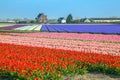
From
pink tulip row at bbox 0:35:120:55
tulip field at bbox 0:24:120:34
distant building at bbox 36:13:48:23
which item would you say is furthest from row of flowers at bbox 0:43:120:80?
distant building at bbox 36:13:48:23

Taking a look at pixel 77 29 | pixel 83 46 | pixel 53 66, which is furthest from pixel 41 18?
pixel 53 66

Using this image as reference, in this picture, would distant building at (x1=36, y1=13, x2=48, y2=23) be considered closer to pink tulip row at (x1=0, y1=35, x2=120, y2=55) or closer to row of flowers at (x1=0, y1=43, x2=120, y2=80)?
pink tulip row at (x1=0, y1=35, x2=120, y2=55)

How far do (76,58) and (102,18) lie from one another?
16251cm

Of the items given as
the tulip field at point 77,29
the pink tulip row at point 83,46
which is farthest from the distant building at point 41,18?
the pink tulip row at point 83,46

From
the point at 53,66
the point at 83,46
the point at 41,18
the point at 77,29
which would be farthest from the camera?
the point at 41,18

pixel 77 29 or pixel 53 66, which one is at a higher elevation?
pixel 53 66

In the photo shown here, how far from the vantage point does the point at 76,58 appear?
12984mm

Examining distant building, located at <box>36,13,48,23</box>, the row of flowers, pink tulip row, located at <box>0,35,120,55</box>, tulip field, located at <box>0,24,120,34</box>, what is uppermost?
the row of flowers

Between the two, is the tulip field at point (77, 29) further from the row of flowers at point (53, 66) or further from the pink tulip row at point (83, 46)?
the row of flowers at point (53, 66)

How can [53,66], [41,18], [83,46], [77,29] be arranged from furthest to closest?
[41,18] < [77,29] < [83,46] < [53,66]

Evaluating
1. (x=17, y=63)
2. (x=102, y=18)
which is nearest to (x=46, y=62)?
(x=17, y=63)

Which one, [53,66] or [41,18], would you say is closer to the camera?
[53,66]

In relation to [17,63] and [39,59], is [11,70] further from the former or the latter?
[39,59]

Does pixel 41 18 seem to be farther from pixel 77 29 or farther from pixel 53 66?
pixel 53 66
